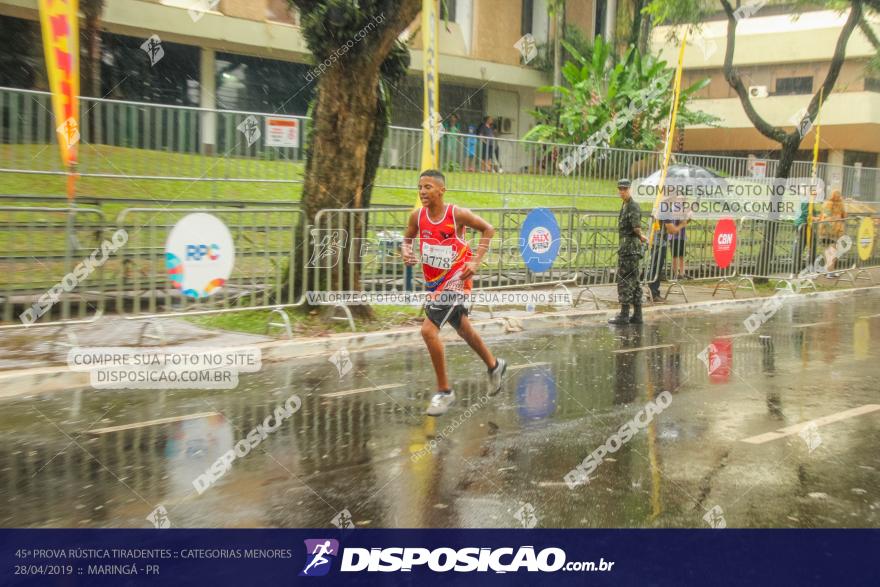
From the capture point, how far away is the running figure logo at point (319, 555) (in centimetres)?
407

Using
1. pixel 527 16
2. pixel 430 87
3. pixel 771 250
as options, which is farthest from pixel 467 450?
pixel 527 16

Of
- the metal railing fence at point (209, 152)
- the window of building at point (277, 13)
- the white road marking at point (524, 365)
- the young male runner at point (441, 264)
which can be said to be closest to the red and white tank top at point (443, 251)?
the young male runner at point (441, 264)

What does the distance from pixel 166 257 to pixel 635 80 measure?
69.1 feet

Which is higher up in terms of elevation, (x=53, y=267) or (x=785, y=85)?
(x=785, y=85)

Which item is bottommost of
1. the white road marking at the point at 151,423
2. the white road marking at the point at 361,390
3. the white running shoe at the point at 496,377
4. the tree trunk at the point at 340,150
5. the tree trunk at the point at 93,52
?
the white road marking at the point at 151,423

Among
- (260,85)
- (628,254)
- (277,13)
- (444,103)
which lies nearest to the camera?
(628,254)

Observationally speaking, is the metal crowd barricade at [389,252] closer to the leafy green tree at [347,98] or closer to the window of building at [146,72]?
the leafy green tree at [347,98]

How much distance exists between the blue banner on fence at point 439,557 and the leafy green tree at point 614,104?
21.9 meters

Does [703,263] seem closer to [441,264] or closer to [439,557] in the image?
[441,264]

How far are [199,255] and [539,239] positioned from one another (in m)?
5.77

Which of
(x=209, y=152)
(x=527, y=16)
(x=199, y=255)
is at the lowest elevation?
(x=199, y=255)

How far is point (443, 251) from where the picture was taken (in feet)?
22.9

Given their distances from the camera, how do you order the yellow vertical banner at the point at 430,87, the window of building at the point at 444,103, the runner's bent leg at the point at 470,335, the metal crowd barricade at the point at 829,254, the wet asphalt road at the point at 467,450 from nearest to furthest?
the wet asphalt road at the point at 467,450 → the runner's bent leg at the point at 470,335 → the yellow vertical banner at the point at 430,87 → the metal crowd barricade at the point at 829,254 → the window of building at the point at 444,103

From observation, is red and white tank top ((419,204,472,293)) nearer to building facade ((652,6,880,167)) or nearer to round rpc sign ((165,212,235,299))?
round rpc sign ((165,212,235,299))
